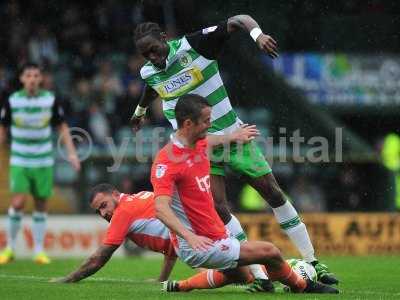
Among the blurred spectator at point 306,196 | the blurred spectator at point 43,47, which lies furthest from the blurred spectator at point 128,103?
the blurred spectator at point 306,196

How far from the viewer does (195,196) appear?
25.2ft

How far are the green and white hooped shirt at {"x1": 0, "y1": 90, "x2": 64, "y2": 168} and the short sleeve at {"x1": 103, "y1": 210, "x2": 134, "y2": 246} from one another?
463cm

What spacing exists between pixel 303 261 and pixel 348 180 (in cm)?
904

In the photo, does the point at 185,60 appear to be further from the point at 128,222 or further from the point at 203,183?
the point at 203,183

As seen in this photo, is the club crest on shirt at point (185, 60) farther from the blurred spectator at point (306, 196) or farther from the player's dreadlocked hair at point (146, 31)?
the blurred spectator at point (306, 196)

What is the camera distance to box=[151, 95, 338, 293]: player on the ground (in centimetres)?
750

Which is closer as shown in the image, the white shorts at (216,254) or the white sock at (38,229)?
the white shorts at (216,254)

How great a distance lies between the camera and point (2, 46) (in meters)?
20.2

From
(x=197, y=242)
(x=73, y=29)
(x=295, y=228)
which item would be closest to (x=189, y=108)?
(x=197, y=242)

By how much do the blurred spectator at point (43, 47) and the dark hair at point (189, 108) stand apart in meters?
12.2

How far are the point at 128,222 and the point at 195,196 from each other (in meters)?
1.43

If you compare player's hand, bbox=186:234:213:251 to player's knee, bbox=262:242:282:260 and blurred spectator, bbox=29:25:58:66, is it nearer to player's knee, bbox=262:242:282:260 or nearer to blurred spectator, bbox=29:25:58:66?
player's knee, bbox=262:242:282:260

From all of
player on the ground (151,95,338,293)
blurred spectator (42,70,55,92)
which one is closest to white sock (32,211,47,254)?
blurred spectator (42,70,55,92)

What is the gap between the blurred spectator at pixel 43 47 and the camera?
1962 centimetres
